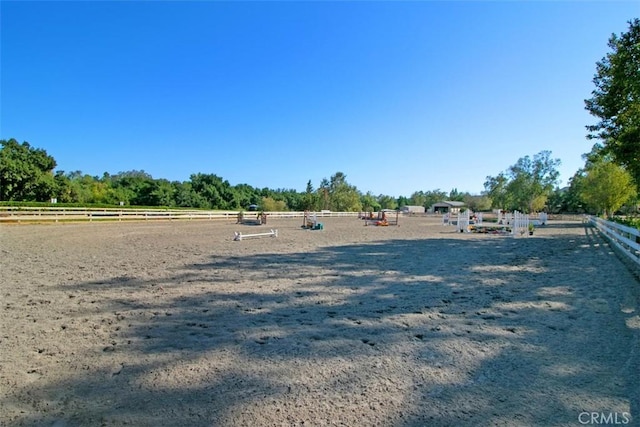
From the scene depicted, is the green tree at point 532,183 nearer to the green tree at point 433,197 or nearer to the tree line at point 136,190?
the tree line at point 136,190

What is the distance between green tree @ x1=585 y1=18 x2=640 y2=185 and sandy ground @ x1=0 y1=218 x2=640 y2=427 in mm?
7875

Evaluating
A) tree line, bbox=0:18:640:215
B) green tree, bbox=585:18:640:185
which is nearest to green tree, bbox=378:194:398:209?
tree line, bbox=0:18:640:215

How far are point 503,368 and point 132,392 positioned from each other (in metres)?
3.34

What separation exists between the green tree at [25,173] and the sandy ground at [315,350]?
38024 mm

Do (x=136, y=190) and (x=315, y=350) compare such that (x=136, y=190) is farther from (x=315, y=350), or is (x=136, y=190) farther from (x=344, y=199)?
(x=315, y=350)

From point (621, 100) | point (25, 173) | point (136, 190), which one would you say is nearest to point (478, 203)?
point (136, 190)

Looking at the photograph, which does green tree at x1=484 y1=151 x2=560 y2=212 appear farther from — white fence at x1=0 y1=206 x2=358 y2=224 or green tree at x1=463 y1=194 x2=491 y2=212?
white fence at x1=0 y1=206 x2=358 y2=224

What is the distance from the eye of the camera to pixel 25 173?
3694cm

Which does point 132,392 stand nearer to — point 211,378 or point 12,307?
point 211,378

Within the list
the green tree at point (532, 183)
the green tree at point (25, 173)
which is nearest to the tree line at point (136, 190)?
the green tree at point (25, 173)

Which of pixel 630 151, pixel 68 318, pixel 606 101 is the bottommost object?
pixel 68 318

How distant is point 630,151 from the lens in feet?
43.2

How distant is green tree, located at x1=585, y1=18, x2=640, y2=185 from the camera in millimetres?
11008

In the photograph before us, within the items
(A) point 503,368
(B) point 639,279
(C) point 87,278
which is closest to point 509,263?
(B) point 639,279
